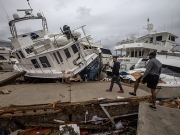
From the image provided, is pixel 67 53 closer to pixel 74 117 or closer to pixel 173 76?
pixel 74 117

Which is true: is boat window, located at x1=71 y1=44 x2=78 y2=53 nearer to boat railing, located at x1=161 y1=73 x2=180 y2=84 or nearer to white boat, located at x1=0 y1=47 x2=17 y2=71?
boat railing, located at x1=161 y1=73 x2=180 y2=84

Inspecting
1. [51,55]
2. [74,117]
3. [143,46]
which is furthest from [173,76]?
[51,55]

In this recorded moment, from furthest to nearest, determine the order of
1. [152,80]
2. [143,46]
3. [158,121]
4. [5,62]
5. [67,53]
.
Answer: [5,62], [143,46], [67,53], [152,80], [158,121]

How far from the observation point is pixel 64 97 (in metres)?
3.98

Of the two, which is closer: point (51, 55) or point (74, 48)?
point (51, 55)

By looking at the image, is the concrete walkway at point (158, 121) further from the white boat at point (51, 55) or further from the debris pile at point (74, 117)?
the white boat at point (51, 55)

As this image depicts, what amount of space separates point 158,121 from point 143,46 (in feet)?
37.6

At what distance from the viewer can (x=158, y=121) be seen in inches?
109

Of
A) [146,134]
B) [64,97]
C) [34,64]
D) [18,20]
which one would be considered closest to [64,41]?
[34,64]

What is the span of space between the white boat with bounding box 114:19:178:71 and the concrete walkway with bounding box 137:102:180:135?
8371mm

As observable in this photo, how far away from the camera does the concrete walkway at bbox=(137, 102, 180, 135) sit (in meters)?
2.43

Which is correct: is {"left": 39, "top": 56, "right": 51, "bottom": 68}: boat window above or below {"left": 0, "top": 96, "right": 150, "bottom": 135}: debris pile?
above

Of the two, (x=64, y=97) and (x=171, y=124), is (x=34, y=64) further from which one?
(x=171, y=124)

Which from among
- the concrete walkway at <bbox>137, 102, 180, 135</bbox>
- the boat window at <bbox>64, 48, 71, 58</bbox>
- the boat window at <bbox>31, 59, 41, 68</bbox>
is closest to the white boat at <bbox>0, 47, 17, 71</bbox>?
the boat window at <bbox>31, 59, 41, 68</bbox>
